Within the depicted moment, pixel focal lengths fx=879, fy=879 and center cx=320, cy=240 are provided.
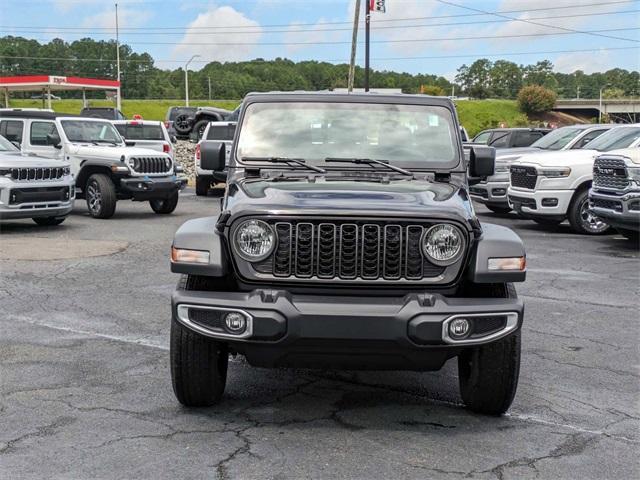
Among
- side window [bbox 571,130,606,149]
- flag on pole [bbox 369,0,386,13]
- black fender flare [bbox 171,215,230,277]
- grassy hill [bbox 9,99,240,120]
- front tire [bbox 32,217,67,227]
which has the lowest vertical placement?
front tire [bbox 32,217,67,227]

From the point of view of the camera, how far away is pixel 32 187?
13.3m

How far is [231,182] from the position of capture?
568 centimetres

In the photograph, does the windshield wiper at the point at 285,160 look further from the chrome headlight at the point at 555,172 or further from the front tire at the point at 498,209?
the front tire at the point at 498,209

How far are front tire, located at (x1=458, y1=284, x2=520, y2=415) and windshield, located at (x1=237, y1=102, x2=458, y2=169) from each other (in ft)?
4.62

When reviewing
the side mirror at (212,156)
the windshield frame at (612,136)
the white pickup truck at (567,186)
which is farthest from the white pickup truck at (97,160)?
the side mirror at (212,156)

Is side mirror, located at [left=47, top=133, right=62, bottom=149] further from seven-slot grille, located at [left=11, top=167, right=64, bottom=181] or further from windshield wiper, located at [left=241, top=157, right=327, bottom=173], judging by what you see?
windshield wiper, located at [left=241, top=157, right=327, bottom=173]

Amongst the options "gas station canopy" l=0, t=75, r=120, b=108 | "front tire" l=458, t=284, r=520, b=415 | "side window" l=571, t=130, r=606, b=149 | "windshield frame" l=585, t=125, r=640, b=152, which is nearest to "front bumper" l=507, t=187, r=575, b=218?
"windshield frame" l=585, t=125, r=640, b=152

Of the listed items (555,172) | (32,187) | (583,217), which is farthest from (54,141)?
(583,217)

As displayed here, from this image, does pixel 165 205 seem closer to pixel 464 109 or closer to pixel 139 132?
pixel 139 132

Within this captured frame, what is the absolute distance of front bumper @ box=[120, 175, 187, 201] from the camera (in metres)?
15.8

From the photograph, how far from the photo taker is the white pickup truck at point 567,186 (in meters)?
14.4

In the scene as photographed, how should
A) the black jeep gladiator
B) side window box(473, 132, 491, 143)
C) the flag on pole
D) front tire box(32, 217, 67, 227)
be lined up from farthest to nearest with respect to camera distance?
1. the flag on pole
2. side window box(473, 132, 491, 143)
3. front tire box(32, 217, 67, 227)
4. the black jeep gladiator

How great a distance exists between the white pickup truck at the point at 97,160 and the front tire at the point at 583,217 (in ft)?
23.5

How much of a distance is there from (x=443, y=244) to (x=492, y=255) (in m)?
0.26
